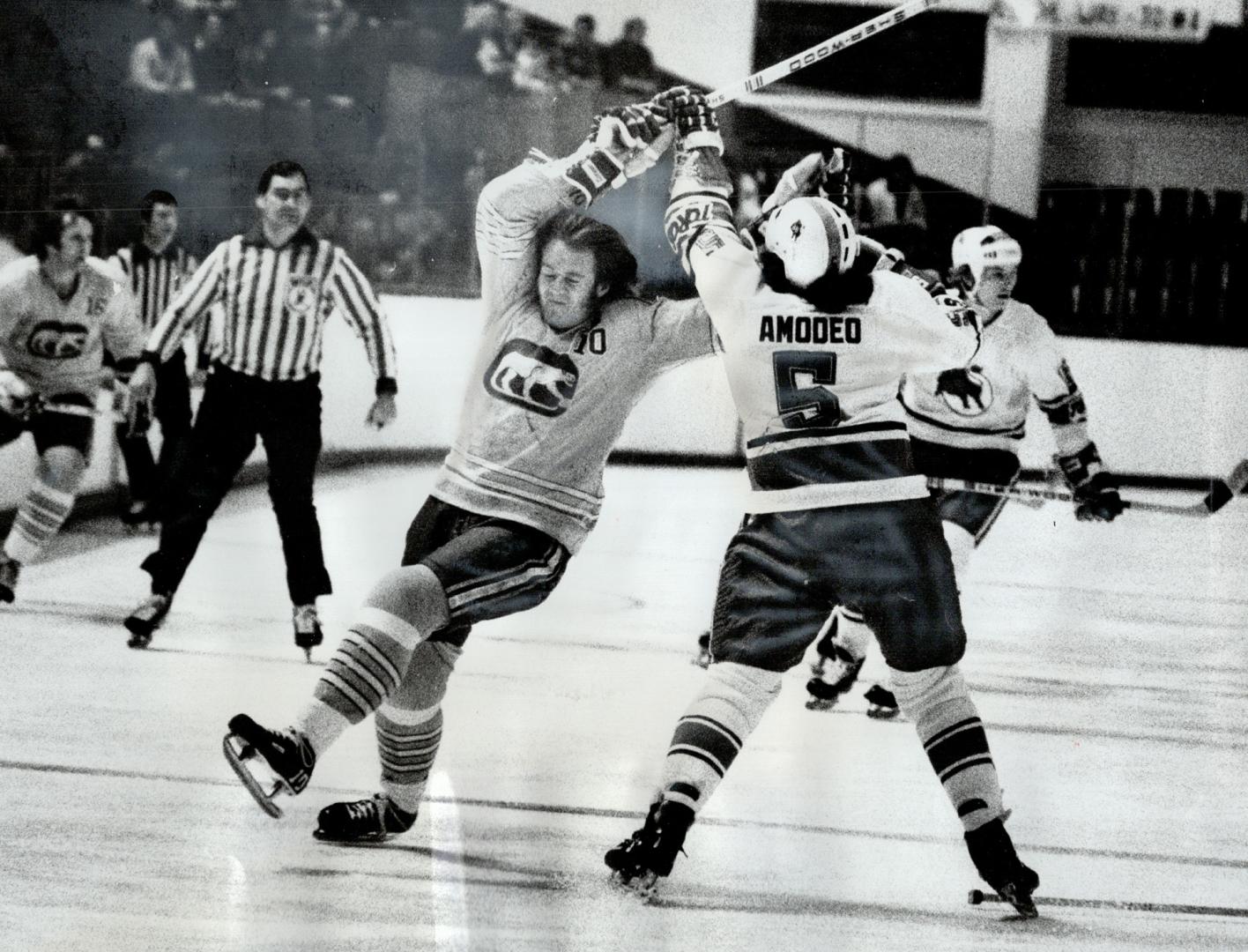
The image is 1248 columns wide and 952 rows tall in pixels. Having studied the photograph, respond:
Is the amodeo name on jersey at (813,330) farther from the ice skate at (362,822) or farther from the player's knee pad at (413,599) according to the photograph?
the ice skate at (362,822)

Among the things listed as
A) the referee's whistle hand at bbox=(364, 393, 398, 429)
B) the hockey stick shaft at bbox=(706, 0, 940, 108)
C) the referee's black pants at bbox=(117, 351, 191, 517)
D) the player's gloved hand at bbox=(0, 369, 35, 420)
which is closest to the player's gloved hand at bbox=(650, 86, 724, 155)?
the hockey stick shaft at bbox=(706, 0, 940, 108)

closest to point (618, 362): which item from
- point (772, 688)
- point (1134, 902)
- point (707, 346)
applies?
point (707, 346)

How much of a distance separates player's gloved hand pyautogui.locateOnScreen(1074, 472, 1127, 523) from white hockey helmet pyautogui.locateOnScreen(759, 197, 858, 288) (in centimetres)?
71

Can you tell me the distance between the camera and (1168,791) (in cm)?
263

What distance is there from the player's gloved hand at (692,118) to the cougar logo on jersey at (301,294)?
2.32 feet

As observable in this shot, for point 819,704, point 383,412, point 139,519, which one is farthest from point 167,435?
point 819,704

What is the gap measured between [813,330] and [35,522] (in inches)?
65.0

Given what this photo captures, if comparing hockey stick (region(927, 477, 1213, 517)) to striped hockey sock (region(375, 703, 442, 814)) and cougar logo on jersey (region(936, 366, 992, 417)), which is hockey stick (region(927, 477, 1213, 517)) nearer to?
cougar logo on jersey (region(936, 366, 992, 417))

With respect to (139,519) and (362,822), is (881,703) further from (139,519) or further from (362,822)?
(139,519)

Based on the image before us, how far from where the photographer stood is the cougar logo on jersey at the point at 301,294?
2.73 metres

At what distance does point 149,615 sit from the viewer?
287 centimetres

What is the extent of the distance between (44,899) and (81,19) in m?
1.47

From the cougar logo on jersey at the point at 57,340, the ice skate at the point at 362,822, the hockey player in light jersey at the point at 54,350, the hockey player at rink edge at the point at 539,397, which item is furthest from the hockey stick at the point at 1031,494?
the cougar logo on jersey at the point at 57,340

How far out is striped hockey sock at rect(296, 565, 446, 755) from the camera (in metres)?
2.14
